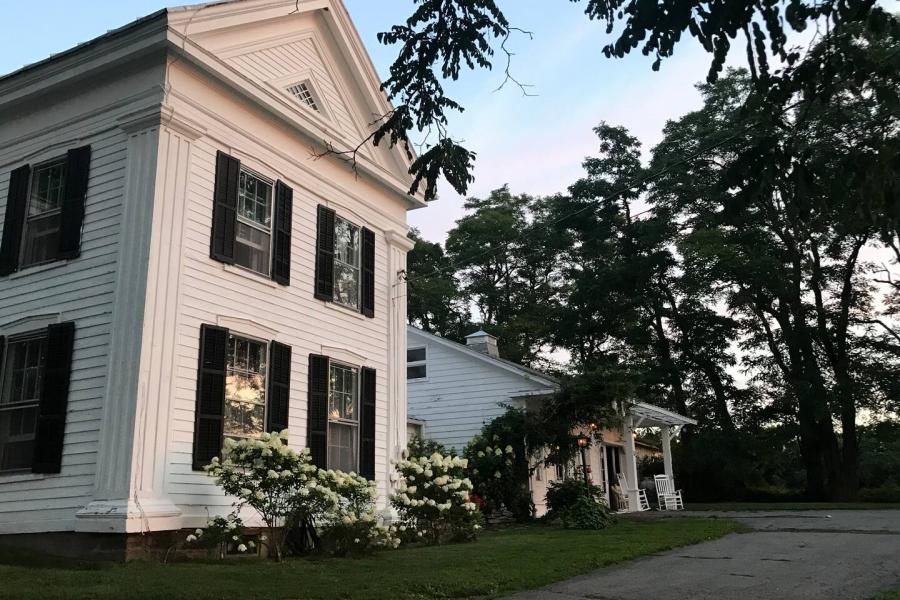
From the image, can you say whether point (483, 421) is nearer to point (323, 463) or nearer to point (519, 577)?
point (323, 463)

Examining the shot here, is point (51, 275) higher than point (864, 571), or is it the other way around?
point (51, 275)

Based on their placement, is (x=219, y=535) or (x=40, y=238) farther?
(x=40, y=238)

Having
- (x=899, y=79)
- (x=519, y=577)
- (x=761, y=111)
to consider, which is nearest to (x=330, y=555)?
(x=519, y=577)

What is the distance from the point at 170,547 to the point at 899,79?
28.2ft

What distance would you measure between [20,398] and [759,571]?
9.42m

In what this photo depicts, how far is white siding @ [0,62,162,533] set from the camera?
9508mm

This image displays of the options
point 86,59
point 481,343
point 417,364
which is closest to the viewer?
point 86,59

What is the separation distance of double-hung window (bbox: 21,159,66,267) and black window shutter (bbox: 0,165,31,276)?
0.24 feet

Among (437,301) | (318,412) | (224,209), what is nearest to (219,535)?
(318,412)

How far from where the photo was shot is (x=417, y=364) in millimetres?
22328

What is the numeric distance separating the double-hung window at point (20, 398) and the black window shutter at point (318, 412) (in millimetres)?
3688

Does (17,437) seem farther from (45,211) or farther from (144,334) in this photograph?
(45,211)

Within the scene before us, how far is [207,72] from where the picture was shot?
425 inches

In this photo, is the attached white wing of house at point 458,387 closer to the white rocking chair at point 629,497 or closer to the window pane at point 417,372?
the window pane at point 417,372
